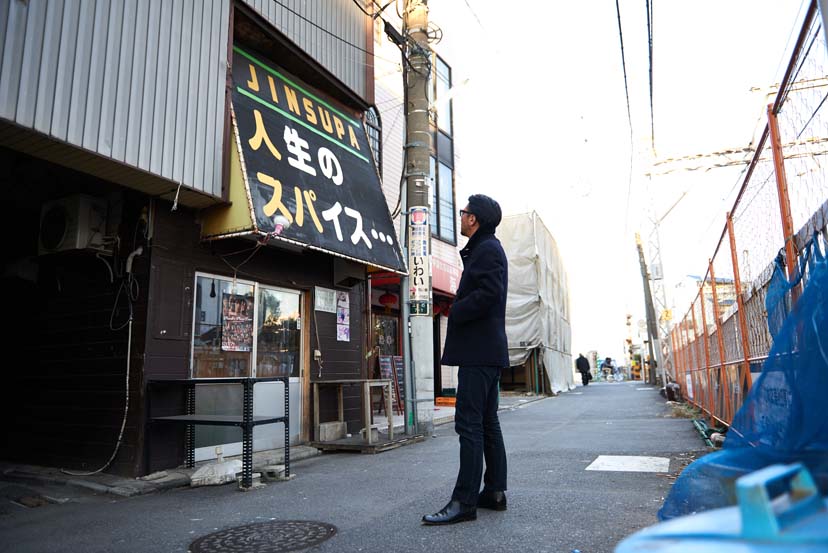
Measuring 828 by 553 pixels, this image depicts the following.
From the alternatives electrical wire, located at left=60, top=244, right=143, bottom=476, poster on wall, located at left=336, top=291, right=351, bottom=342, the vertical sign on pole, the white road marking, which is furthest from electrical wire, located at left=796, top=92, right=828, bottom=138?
poster on wall, located at left=336, top=291, right=351, bottom=342

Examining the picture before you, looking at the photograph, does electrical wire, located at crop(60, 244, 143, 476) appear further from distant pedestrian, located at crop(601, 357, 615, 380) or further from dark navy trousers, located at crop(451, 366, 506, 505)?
distant pedestrian, located at crop(601, 357, 615, 380)

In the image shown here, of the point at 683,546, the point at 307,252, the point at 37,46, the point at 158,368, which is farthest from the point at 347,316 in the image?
the point at 683,546

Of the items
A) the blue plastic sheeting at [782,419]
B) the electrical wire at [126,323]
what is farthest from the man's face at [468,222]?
the electrical wire at [126,323]

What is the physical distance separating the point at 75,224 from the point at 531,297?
1526 centimetres

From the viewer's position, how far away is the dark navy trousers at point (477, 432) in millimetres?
3281

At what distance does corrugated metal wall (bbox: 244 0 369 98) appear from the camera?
6.80 m

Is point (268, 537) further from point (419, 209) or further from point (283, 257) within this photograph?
point (419, 209)

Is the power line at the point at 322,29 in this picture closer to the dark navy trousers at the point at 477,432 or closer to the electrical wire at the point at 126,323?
the electrical wire at the point at 126,323

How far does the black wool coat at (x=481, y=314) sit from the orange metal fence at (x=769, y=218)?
5.08 feet

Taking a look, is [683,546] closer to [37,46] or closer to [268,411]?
[37,46]

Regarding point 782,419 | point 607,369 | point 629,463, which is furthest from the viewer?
point 607,369

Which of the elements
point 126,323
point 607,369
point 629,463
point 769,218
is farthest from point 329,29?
point 607,369

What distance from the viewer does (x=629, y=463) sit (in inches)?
202

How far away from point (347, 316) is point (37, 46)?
486 centimetres
